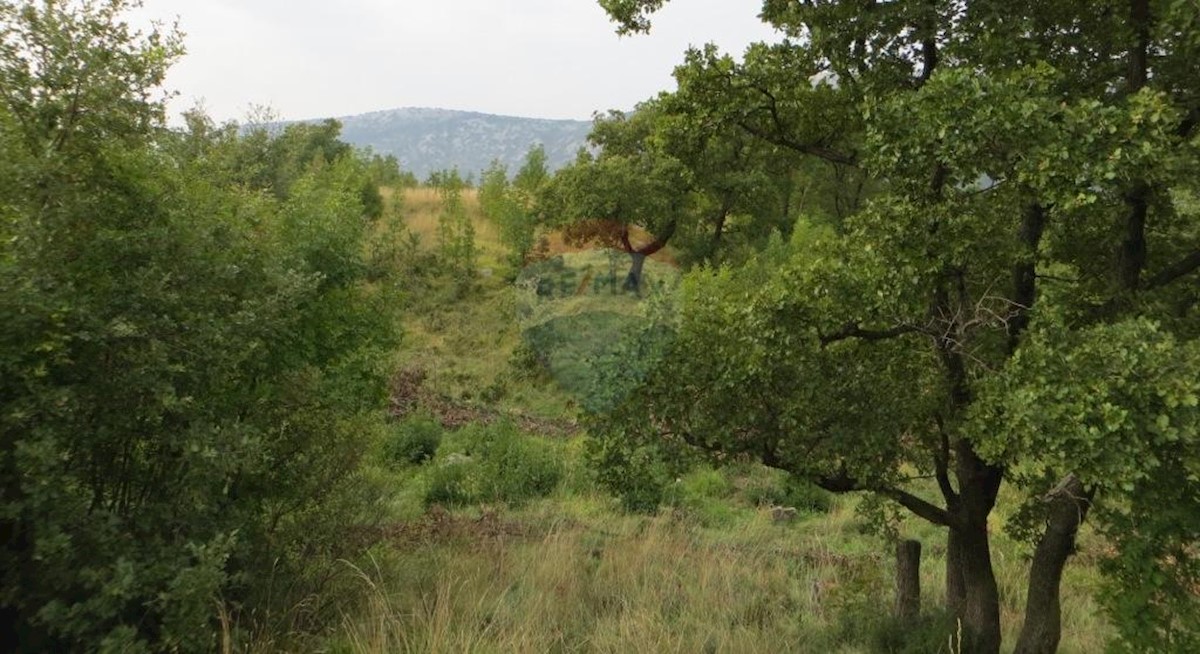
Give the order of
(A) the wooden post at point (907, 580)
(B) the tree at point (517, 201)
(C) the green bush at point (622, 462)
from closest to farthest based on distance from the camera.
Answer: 1. (C) the green bush at point (622, 462)
2. (A) the wooden post at point (907, 580)
3. (B) the tree at point (517, 201)

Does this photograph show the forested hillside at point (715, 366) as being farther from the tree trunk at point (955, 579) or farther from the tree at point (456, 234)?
the tree at point (456, 234)

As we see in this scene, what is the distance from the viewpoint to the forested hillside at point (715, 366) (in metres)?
3.45

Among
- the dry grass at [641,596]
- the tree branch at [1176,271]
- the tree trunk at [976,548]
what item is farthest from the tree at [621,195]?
the tree branch at [1176,271]

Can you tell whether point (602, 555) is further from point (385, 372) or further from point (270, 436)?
point (270, 436)

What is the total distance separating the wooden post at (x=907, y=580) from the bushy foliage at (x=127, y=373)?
4404mm

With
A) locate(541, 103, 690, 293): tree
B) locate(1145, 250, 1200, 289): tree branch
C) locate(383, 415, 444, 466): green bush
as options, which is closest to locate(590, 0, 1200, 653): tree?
locate(1145, 250, 1200, 289): tree branch

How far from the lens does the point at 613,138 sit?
23109 mm

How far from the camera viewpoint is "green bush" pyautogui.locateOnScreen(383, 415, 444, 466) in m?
12.4

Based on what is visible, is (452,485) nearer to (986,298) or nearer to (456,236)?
(986,298)

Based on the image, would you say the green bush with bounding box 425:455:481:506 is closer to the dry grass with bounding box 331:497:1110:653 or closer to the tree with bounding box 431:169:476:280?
the dry grass with bounding box 331:497:1110:653

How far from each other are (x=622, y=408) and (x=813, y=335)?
49.1 inches

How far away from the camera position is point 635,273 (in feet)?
73.2

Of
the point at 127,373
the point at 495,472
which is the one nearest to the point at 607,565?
the point at 127,373

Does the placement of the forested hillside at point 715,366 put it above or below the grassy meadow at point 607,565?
above
